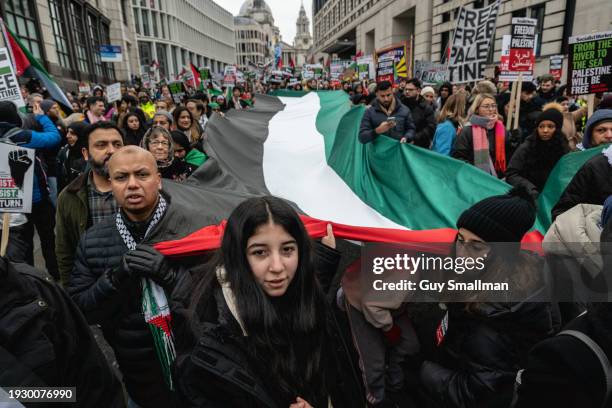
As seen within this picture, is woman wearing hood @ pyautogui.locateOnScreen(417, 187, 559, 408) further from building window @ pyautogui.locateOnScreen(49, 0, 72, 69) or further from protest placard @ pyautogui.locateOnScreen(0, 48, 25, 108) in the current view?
building window @ pyautogui.locateOnScreen(49, 0, 72, 69)

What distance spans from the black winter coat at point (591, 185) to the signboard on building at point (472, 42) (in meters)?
4.05

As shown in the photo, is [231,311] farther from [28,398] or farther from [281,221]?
[28,398]

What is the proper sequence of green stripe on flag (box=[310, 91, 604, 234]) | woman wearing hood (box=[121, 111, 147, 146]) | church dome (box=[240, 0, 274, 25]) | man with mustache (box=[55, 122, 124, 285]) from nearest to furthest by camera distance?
1. man with mustache (box=[55, 122, 124, 285])
2. green stripe on flag (box=[310, 91, 604, 234])
3. woman wearing hood (box=[121, 111, 147, 146])
4. church dome (box=[240, 0, 274, 25])

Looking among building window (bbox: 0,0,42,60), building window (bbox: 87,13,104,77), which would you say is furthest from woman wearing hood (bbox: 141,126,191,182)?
building window (bbox: 87,13,104,77)

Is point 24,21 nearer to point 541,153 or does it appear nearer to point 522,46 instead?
point 522,46

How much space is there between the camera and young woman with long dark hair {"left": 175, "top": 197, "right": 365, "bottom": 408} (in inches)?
53.4

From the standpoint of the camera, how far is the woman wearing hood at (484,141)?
4.17m

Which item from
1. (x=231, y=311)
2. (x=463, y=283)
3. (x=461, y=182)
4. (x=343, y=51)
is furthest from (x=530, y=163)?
(x=343, y=51)

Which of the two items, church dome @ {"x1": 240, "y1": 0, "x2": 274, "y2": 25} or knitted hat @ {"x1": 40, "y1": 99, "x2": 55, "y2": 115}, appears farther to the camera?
church dome @ {"x1": 240, "y1": 0, "x2": 274, "y2": 25}

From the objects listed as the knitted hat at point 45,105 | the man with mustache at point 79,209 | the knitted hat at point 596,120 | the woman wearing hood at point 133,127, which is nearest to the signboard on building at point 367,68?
the woman wearing hood at point 133,127

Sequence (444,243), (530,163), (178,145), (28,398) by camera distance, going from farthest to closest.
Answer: (178,145)
(530,163)
(444,243)
(28,398)

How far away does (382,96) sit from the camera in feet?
17.3

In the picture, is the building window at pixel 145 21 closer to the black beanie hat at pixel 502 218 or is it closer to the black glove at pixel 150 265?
the black glove at pixel 150 265

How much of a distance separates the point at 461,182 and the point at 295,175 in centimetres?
202
